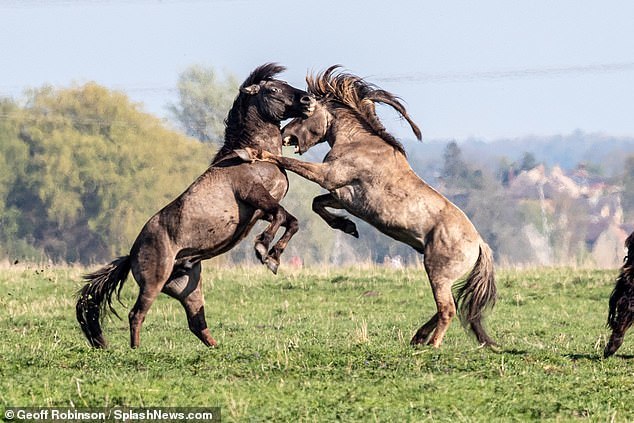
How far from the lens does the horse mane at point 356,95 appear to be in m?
13.5

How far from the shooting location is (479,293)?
12.8 metres

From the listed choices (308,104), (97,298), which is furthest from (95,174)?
(308,104)

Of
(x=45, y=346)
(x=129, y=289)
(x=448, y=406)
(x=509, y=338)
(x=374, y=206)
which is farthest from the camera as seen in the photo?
(x=129, y=289)

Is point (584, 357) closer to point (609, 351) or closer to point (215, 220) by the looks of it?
point (609, 351)

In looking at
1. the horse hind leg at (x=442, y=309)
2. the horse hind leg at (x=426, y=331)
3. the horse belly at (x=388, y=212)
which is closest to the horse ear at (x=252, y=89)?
the horse belly at (x=388, y=212)

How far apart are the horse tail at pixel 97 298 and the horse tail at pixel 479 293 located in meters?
3.47

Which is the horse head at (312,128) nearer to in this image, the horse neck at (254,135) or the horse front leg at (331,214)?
the horse neck at (254,135)

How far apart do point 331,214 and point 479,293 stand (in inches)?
68.4

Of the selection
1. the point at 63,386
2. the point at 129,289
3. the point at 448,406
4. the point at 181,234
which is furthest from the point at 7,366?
the point at 129,289

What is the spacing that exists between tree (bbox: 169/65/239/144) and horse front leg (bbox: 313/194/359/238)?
6756 centimetres

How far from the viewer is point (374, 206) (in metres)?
12.8

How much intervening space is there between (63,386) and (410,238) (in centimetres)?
434

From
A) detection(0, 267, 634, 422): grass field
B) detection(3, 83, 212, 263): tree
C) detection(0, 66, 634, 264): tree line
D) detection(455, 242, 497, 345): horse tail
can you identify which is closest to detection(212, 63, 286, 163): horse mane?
detection(0, 267, 634, 422): grass field

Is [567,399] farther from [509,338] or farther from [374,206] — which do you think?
[509,338]
